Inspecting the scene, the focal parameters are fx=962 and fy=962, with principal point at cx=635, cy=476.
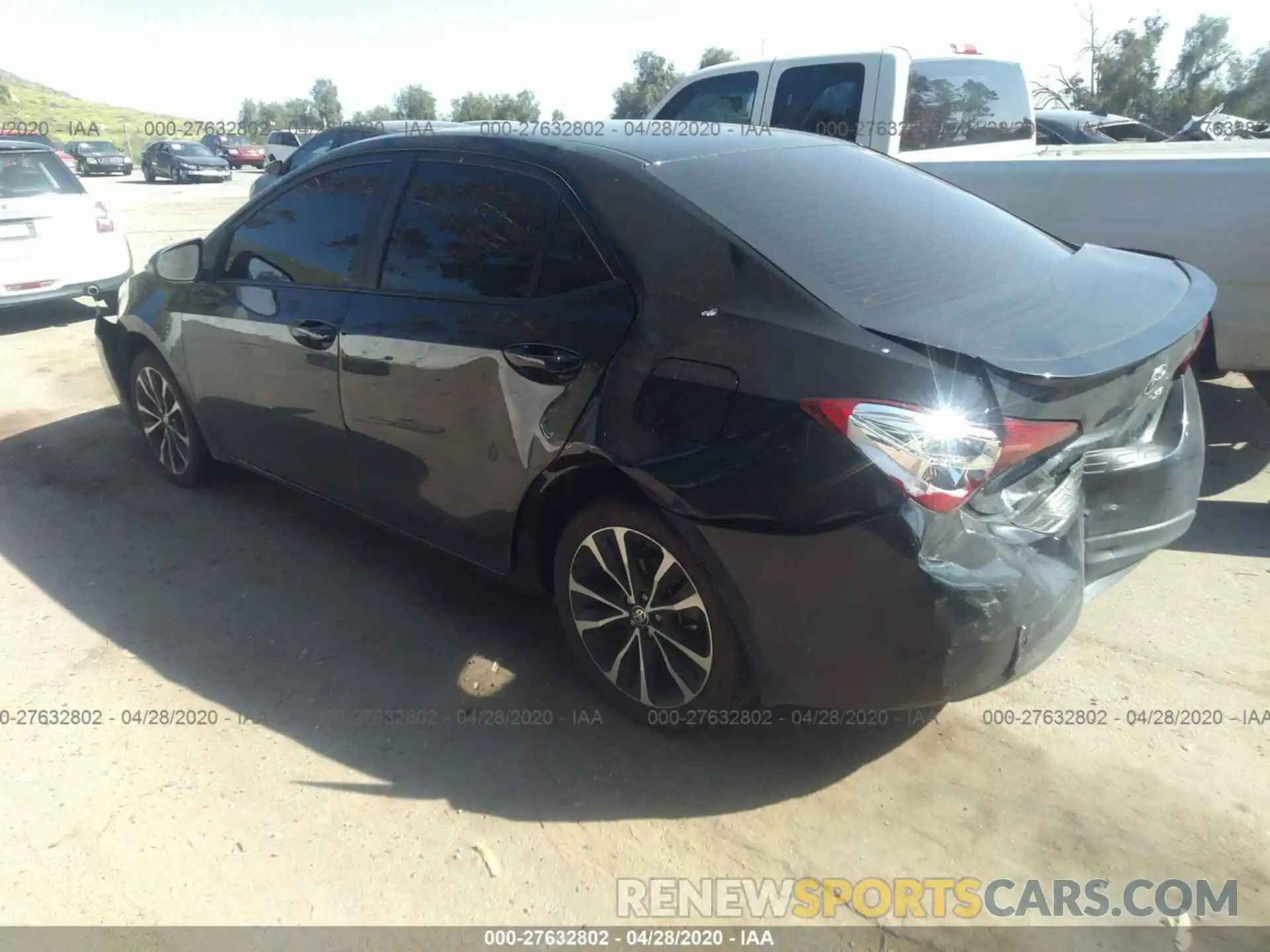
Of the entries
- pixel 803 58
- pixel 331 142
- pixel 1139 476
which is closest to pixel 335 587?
pixel 1139 476

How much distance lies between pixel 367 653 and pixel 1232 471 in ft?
14.1

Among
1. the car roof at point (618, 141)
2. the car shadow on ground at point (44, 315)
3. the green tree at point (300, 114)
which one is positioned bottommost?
the green tree at point (300, 114)

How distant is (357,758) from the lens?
2.94 meters

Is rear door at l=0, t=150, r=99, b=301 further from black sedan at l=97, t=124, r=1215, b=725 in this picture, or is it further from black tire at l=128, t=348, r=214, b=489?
black sedan at l=97, t=124, r=1215, b=725

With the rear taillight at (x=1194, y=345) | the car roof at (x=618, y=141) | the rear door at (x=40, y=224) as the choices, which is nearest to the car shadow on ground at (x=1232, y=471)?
the rear taillight at (x=1194, y=345)

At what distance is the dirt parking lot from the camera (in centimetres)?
248

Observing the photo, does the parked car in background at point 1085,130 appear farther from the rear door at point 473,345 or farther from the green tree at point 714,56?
the green tree at point 714,56

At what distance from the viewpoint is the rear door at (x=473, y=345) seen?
2.86 m

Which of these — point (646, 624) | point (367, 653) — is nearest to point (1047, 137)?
point (646, 624)

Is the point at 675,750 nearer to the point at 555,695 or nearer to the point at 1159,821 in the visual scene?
the point at 555,695

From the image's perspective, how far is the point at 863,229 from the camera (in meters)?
2.94

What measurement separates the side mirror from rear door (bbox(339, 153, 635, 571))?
131 centimetres

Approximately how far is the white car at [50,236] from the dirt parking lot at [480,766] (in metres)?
5.30

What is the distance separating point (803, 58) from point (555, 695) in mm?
5044
